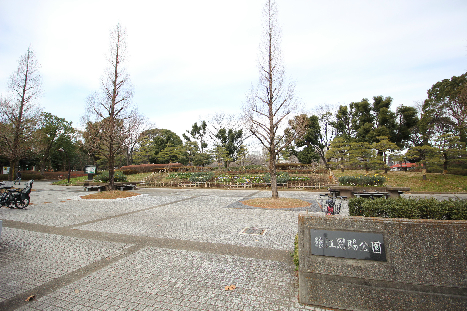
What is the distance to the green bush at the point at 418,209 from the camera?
10.9 feet

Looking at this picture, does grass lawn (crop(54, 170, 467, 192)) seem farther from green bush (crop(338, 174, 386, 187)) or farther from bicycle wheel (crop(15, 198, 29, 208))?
bicycle wheel (crop(15, 198, 29, 208))

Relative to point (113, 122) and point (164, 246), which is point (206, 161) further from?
point (164, 246)

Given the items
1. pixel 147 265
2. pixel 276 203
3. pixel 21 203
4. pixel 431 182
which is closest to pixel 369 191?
pixel 276 203

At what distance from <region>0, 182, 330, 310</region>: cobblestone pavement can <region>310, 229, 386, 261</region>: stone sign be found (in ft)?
2.40

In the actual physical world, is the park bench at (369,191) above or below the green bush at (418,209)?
below

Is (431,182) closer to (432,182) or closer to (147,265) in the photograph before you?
(432,182)

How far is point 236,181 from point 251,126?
33.0 ft

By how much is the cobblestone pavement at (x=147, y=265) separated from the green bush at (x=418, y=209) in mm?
1695

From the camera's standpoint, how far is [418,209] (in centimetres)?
346

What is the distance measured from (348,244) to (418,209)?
147 cm

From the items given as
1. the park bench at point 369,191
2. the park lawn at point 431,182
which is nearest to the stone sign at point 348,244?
the park bench at point 369,191

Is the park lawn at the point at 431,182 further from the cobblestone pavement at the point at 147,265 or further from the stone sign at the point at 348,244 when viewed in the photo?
the stone sign at the point at 348,244

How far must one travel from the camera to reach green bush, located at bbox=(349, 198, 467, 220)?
131 inches

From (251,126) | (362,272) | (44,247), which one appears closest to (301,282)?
(362,272)
